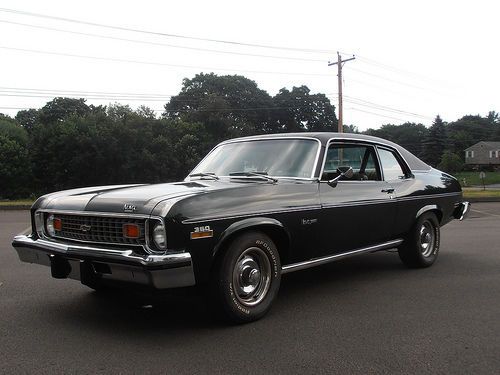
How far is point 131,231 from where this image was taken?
3969 mm

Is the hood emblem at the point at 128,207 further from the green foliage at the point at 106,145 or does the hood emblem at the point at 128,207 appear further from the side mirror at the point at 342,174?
the green foliage at the point at 106,145

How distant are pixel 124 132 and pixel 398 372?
46.9m

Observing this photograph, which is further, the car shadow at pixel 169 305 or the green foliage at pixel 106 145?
the green foliage at pixel 106 145

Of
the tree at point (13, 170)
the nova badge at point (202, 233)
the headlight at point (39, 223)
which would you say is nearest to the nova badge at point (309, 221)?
the nova badge at point (202, 233)

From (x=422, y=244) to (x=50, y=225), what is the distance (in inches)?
186

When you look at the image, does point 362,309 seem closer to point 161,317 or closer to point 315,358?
point 315,358

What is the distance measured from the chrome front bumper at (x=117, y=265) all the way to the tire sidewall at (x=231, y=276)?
342mm

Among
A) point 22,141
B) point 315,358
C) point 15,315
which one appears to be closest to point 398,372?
point 315,358

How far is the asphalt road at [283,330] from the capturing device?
3.46 meters

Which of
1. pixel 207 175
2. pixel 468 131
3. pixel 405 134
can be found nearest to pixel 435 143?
pixel 405 134

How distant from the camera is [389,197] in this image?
6035 millimetres

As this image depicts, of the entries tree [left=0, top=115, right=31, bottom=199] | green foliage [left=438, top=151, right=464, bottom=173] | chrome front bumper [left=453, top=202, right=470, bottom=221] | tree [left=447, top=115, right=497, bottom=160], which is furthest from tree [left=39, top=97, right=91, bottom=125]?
tree [left=447, top=115, right=497, bottom=160]

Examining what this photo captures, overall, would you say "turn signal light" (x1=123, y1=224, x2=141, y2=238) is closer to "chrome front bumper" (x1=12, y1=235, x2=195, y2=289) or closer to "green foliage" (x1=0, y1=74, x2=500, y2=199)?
"chrome front bumper" (x1=12, y1=235, x2=195, y2=289)

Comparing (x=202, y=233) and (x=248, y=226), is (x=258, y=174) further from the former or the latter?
(x=202, y=233)
